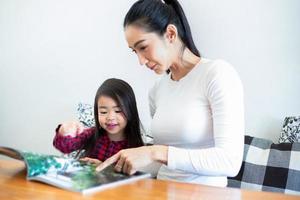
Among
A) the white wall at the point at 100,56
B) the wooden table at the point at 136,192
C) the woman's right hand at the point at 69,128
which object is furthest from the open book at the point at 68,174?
the white wall at the point at 100,56

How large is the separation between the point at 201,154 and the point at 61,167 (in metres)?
0.35

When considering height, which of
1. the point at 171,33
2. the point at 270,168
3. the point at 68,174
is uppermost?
the point at 171,33

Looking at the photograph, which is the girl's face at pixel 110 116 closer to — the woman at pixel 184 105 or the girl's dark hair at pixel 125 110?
the girl's dark hair at pixel 125 110

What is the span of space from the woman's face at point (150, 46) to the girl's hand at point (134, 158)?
1.05 feet

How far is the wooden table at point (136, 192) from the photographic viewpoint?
0.67 metres

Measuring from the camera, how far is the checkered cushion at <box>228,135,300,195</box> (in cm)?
139

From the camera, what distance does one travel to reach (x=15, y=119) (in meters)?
2.44

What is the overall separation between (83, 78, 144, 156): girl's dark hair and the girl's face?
0.6 inches

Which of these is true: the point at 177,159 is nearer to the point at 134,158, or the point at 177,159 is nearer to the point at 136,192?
the point at 134,158

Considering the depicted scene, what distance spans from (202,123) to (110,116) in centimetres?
40

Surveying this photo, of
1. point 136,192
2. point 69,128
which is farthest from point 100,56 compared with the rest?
point 136,192

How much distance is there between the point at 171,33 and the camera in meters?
1.14

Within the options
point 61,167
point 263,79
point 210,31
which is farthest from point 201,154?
point 210,31

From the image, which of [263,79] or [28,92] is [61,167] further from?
[28,92]
